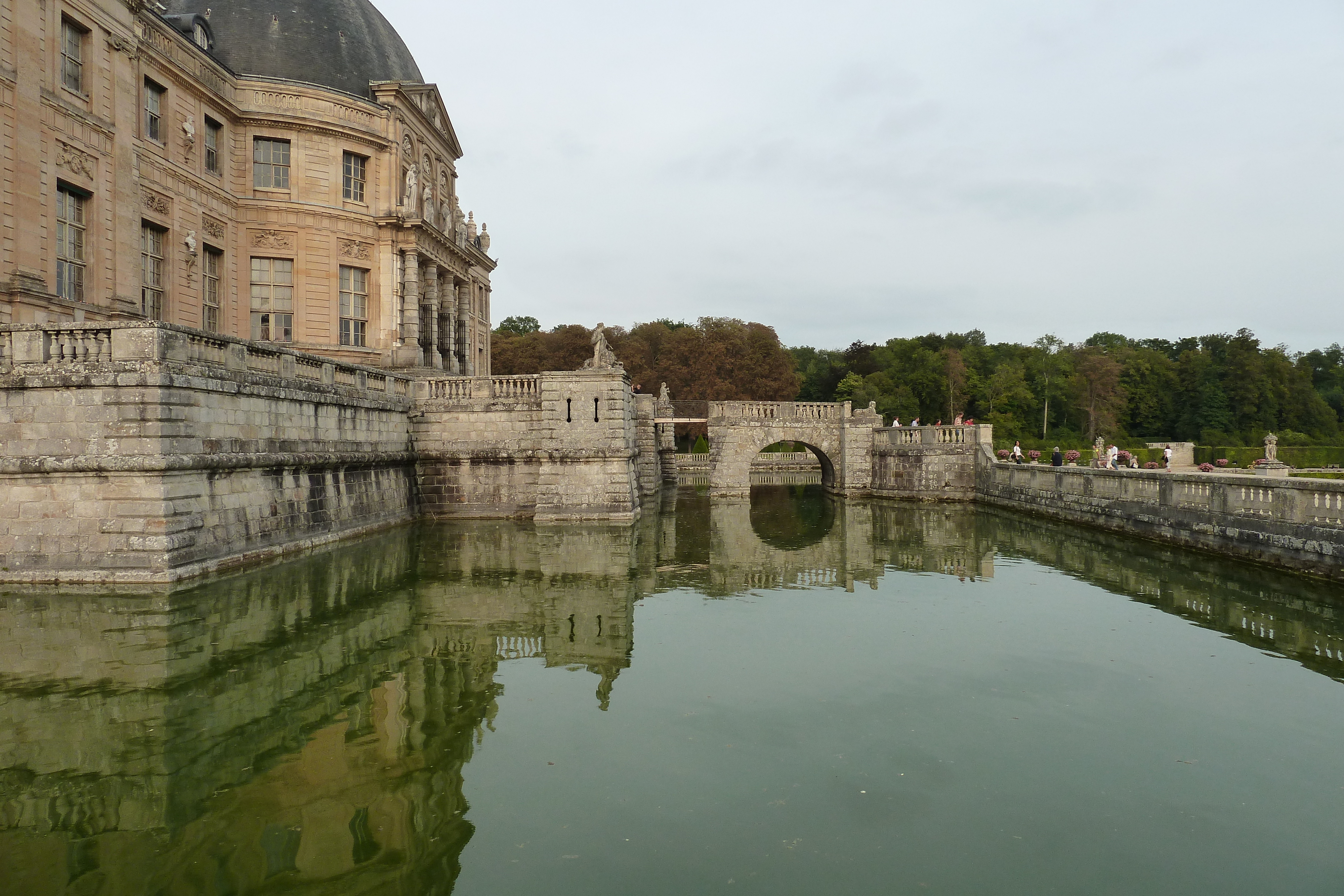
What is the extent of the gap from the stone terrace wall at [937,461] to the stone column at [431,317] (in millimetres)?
17499

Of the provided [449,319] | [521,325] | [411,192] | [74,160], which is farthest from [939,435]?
[521,325]

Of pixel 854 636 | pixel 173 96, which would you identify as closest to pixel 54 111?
pixel 173 96

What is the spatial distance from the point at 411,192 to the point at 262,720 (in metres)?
23.6

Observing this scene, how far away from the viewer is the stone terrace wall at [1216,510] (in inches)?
520

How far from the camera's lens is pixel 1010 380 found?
6681cm

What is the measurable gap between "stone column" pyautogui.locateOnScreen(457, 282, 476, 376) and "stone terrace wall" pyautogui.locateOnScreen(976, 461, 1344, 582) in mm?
22462

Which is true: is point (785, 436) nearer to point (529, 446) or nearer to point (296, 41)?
point (529, 446)

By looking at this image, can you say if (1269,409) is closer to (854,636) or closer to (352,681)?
(854,636)

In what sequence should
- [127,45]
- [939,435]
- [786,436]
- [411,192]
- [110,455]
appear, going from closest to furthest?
[110,455]
[127,45]
[411,192]
[939,435]
[786,436]

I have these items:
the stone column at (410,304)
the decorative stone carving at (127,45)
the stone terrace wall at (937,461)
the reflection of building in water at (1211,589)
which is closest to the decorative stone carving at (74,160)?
the decorative stone carving at (127,45)

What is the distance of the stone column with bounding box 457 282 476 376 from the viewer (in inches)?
1336

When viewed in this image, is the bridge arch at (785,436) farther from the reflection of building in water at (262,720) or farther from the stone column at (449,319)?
the reflection of building in water at (262,720)

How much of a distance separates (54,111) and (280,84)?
29.0ft

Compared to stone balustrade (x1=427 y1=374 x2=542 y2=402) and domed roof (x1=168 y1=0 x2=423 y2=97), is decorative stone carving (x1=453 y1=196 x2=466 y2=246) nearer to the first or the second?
domed roof (x1=168 y1=0 x2=423 y2=97)
